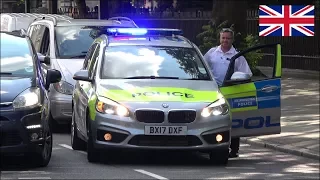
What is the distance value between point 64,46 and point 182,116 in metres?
5.48

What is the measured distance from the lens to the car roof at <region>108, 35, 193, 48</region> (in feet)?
40.4

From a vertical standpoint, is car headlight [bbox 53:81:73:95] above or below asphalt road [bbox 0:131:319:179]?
above

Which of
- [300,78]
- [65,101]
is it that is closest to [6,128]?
[65,101]

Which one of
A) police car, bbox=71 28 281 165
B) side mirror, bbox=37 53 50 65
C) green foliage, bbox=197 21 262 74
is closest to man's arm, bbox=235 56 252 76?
police car, bbox=71 28 281 165

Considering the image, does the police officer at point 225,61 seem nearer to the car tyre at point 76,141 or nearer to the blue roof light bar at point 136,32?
the blue roof light bar at point 136,32

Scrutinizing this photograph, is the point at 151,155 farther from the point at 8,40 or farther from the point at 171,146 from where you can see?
the point at 8,40

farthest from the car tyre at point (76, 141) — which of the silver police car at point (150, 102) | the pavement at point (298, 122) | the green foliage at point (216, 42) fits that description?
the green foliage at point (216, 42)

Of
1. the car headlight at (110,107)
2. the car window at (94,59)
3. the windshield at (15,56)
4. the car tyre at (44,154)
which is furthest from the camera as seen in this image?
the car window at (94,59)

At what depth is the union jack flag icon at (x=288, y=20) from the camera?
14297mm

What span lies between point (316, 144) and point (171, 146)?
4.56 meters

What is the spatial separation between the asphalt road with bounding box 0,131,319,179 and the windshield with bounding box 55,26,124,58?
103 inches

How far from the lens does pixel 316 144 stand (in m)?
14.6

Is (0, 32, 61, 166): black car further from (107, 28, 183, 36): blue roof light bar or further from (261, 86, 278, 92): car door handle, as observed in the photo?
(261, 86, 278, 92): car door handle

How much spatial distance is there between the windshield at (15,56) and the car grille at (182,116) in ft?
6.15
